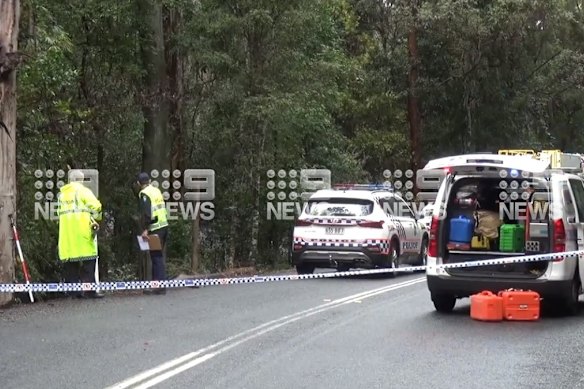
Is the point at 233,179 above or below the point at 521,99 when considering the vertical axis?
below

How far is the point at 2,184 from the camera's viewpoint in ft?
40.3

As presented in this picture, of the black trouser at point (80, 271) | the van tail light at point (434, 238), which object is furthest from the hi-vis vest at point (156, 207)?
the van tail light at point (434, 238)

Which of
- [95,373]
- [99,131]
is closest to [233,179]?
[99,131]

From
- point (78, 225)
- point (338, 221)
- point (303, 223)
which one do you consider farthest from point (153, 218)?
point (338, 221)

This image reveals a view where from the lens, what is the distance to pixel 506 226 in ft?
39.1

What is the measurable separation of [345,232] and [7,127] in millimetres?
7242

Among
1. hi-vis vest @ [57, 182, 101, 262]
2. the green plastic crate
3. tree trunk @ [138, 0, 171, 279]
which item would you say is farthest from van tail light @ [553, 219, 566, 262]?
tree trunk @ [138, 0, 171, 279]

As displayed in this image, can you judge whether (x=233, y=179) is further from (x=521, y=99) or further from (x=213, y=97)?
(x=521, y=99)

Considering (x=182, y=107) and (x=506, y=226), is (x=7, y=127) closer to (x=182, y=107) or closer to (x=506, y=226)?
(x=506, y=226)

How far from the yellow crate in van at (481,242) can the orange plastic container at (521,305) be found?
3.83 ft

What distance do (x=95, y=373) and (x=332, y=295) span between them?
6736 mm

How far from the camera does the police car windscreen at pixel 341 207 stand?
17.5 metres

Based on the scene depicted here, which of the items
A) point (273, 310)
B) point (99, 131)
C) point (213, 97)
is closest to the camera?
point (273, 310)

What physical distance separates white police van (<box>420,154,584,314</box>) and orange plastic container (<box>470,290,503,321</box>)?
0.40 metres
